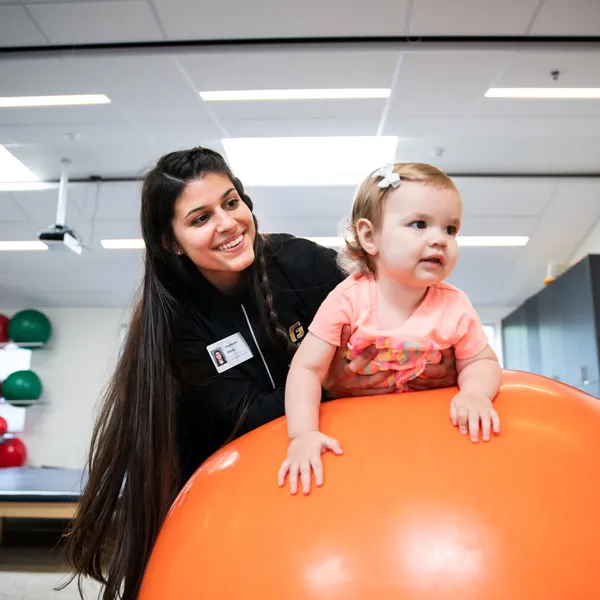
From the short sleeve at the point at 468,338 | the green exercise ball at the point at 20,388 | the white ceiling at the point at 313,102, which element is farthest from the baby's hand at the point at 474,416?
the green exercise ball at the point at 20,388

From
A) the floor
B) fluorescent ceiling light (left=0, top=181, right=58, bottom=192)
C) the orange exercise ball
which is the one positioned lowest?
the floor

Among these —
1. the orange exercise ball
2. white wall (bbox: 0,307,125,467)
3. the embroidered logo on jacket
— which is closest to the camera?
the orange exercise ball

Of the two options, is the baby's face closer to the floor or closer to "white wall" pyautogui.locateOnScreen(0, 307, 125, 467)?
the floor

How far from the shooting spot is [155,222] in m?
1.39

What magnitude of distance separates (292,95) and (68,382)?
5.98m

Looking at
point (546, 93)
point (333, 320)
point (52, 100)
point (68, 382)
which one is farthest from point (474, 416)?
point (68, 382)

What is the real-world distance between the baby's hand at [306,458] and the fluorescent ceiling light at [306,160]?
16.6 ft

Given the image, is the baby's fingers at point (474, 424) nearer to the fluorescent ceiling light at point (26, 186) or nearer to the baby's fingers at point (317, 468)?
the baby's fingers at point (317, 468)

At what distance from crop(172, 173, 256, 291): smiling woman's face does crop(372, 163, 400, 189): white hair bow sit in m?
0.36

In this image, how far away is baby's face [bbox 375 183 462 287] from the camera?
39.2 inches

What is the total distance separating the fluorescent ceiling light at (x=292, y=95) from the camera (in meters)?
4.74

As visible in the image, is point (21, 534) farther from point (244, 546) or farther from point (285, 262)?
point (244, 546)

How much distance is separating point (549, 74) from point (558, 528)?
4.50 m

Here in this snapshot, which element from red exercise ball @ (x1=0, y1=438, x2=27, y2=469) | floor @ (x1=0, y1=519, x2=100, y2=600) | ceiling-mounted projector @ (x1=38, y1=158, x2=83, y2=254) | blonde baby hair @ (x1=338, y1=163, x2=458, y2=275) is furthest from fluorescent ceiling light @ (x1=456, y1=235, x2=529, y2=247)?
blonde baby hair @ (x1=338, y1=163, x2=458, y2=275)
